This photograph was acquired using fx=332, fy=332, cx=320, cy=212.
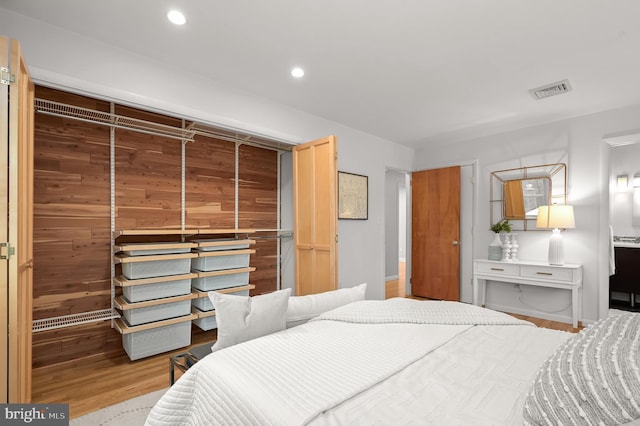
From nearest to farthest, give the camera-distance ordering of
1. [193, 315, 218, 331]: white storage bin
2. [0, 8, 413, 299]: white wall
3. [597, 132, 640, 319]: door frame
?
[0, 8, 413, 299]: white wall
[193, 315, 218, 331]: white storage bin
[597, 132, 640, 319]: door frame

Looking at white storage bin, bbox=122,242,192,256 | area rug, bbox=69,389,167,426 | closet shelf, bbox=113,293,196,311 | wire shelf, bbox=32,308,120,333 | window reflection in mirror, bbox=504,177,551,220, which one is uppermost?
window reflection in mirror, bbox=504,177,551,220

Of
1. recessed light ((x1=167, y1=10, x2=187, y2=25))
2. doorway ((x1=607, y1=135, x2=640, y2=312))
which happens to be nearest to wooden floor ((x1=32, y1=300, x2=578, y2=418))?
recessed light ((x1=167, y1=10, x2=187, y2=25))

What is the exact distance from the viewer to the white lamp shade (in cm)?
374

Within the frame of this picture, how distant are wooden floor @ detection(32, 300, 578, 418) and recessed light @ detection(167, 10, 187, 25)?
2529 mm

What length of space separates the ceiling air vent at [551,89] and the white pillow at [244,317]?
3.11 meters

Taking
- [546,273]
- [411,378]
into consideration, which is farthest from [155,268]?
[546,273]

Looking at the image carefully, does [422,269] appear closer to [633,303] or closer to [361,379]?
[633,303]

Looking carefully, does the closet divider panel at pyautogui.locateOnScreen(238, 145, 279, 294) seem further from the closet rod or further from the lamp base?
the lamp base

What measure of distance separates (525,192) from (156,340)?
4.56m

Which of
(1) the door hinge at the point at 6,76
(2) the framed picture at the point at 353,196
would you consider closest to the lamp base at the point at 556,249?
(2) the framed picture at the point at 353,196

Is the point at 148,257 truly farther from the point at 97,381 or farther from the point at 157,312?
the point at 97,381

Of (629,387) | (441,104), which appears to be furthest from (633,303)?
(629,387)

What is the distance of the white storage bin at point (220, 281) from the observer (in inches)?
128

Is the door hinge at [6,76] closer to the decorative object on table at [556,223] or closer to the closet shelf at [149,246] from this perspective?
the closet shelf at [149,246]
